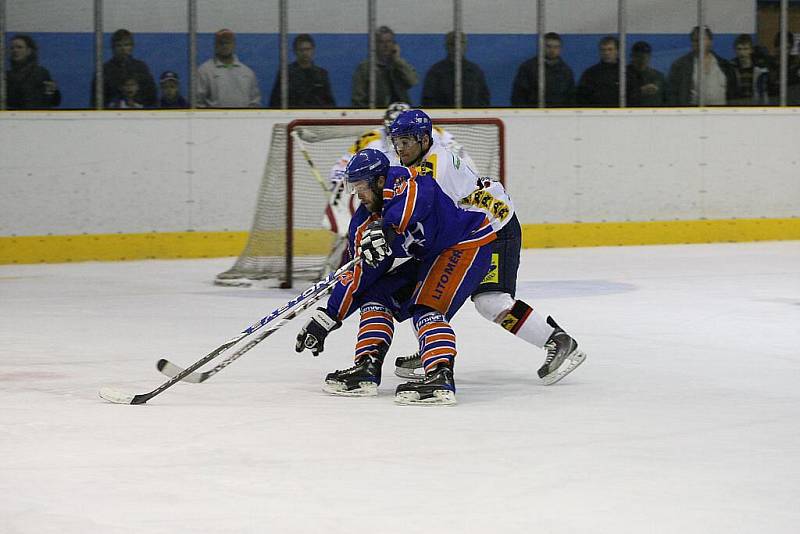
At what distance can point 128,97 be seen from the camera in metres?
9.88

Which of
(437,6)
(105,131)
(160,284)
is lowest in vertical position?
(160,284)

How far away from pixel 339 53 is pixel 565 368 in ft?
20.2

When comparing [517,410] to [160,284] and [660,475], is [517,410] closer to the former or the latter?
[660,475]

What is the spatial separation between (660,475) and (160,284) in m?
5.34

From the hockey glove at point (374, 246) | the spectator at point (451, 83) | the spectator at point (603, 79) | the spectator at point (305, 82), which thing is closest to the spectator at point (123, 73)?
the spectator at point (305, 82)

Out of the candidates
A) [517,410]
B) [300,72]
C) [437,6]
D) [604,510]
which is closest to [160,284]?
[300,72]

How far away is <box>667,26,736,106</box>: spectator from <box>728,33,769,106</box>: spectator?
2.3 inches

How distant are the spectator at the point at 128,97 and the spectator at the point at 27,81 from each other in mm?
411

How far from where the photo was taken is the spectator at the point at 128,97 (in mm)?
9844

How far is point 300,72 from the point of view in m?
10.4

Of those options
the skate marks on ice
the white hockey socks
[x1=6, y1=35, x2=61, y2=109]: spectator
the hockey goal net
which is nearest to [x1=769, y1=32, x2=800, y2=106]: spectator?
the hockey goal net

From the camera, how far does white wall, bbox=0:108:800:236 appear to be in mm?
9539

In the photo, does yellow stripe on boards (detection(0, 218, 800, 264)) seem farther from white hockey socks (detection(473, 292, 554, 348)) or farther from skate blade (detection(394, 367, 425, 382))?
white hockey socks (detection(473, 292, 554, 348))

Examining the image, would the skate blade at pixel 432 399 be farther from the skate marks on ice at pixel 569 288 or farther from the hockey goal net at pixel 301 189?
the hockey goal net at pixel 301 189
